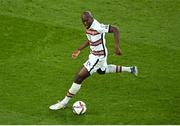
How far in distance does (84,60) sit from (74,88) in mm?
2555

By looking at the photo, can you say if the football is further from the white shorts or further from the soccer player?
the white shorts

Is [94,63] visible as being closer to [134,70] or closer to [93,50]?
[93,50]

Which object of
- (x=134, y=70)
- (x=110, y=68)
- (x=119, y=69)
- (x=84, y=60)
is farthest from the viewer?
(x=84, y=60)

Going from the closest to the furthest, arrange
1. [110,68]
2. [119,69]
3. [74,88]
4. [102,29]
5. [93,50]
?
[102,29], [74,88], [93,50], [110,68], [119,69]

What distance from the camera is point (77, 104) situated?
1168cm

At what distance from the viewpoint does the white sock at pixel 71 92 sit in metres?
11.7

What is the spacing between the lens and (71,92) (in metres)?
11.8

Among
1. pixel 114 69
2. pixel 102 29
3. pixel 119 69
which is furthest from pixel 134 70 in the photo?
pixel 102 29

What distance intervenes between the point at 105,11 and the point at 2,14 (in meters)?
2.92

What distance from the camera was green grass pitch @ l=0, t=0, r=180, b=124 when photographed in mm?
11770

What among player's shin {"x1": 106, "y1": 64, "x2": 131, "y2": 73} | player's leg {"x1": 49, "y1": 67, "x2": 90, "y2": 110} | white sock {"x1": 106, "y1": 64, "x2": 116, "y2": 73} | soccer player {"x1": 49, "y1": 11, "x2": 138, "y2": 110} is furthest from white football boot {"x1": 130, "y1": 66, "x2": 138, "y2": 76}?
player's leg {"x1": 49, "y1": 67, "x2": 90, "y2": 110}

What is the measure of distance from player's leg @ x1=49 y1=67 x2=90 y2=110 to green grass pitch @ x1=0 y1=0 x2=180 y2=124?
0.42 feet

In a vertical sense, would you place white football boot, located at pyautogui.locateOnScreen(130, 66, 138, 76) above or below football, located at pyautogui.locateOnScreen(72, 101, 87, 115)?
above

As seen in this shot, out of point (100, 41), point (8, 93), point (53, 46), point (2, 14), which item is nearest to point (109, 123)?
point (100, 41)
